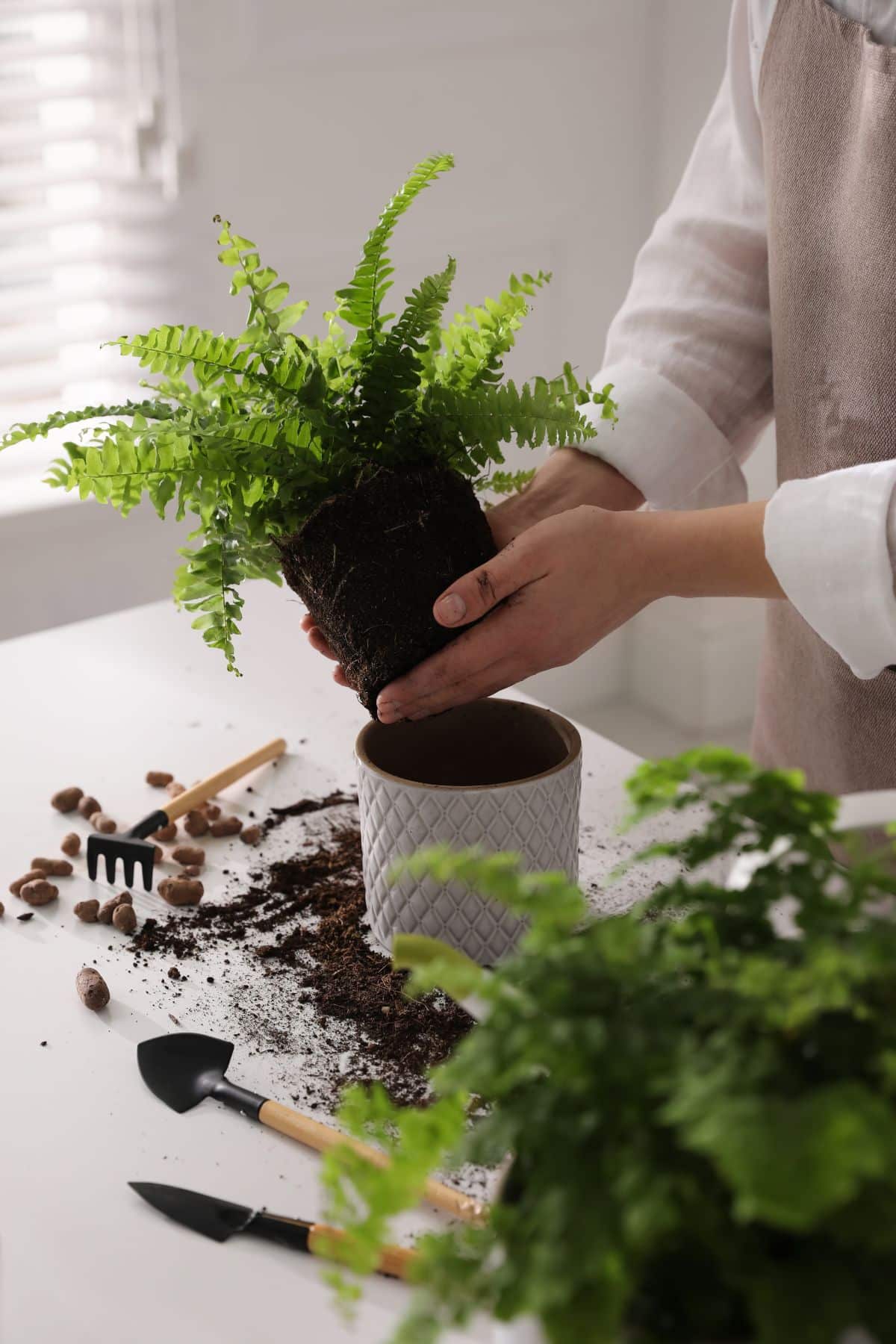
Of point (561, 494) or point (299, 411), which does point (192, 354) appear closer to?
point (299, 411)

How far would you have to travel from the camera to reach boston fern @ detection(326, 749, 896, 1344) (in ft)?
1.09

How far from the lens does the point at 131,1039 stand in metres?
0.83

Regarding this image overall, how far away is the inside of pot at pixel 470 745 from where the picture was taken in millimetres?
959

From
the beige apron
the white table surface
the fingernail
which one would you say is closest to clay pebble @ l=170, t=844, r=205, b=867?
the white table surface

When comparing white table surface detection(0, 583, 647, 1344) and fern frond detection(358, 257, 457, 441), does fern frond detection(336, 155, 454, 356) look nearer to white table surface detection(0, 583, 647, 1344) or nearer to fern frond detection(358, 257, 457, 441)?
fern frond detection(358, 257, 457, 441)

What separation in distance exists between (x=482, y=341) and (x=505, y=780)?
1.08 ft

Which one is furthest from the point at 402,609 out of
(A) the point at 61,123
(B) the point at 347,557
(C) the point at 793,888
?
(A) the point at 61,123

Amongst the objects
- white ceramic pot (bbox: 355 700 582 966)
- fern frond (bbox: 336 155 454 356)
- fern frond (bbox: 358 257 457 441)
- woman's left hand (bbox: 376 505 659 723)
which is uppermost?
fern frond (bbox: 336 155 454 356)

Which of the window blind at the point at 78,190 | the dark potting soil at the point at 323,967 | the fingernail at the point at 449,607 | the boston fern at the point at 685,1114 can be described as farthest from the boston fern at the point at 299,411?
the window blind at the point at 78,190

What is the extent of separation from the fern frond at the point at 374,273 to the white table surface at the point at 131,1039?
1.41 ft

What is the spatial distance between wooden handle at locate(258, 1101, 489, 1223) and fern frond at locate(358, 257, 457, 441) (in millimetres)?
461

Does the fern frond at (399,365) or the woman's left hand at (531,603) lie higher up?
the fern frond at (399,365)

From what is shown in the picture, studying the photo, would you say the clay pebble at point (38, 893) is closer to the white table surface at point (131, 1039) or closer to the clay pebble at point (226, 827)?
the white table surface at point (131, 1039)

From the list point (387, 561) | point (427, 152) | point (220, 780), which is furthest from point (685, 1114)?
point (427, 152)
